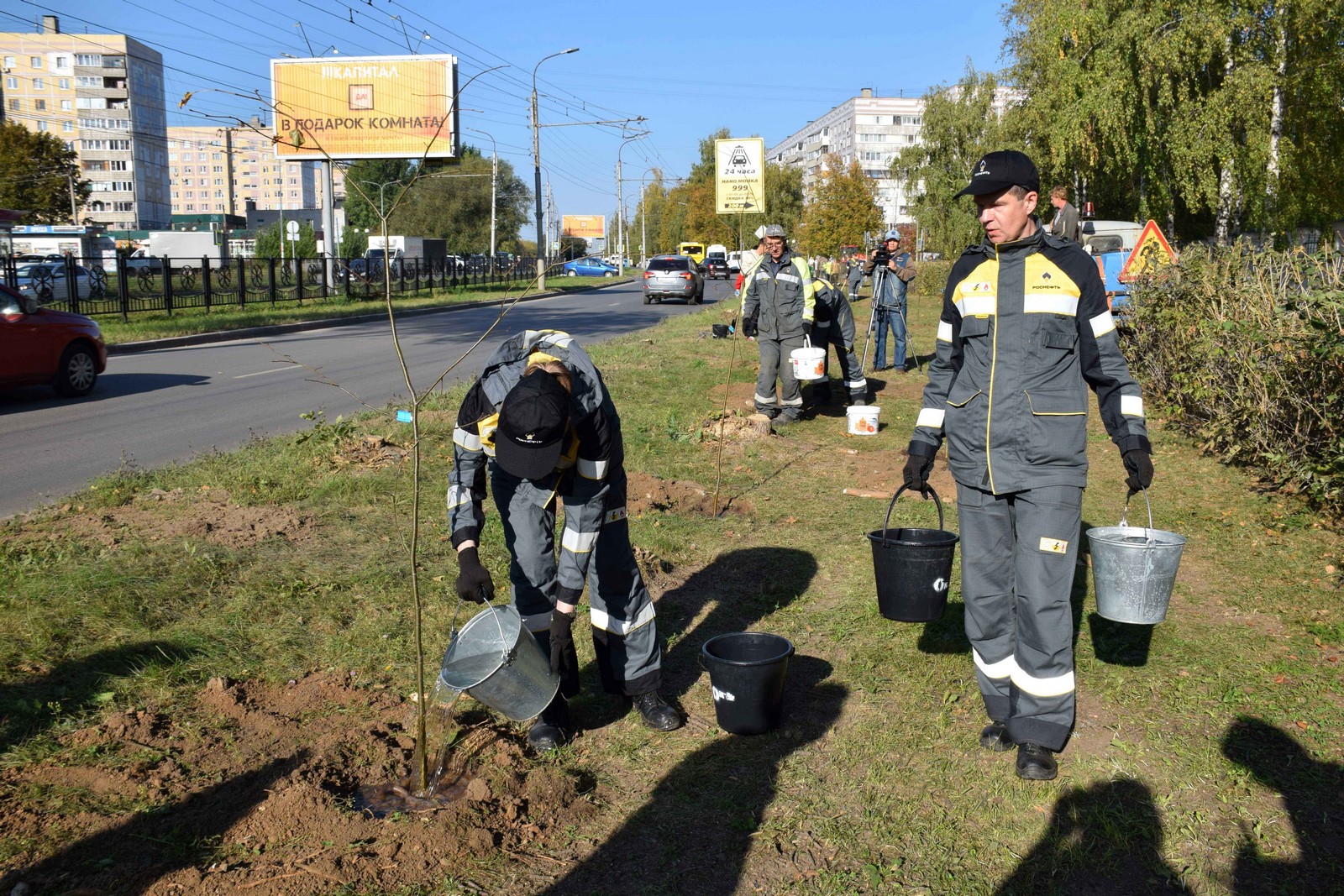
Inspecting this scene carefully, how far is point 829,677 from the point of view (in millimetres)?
4738

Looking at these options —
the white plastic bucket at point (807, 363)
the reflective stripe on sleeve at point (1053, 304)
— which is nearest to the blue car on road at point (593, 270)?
the white plastic bucket at point (807, 363)

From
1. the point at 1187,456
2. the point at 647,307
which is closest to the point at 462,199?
the point at 647,307

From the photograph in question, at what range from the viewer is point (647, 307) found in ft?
108

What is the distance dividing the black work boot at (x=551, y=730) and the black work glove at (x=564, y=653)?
104 millimetres

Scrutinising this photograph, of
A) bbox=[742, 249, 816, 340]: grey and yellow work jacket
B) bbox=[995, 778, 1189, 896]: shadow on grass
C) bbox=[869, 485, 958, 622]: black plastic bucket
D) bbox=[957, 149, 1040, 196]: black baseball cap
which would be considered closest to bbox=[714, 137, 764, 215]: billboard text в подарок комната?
bbox=[742, 249, 816, 340]: grey and yellow work jacket

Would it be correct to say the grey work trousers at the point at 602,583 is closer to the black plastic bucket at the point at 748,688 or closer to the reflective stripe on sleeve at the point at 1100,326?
the black plastic bucket at the point at 748,688

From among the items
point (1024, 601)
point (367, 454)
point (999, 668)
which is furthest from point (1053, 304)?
point (367, 454)

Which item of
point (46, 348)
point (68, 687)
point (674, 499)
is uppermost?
point (46, 348)

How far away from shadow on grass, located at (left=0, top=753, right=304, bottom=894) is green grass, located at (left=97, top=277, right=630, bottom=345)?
37.0ft

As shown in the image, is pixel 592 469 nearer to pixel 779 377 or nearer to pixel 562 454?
pixel 562 454

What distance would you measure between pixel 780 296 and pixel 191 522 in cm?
578

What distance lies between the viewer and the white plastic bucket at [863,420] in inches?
395

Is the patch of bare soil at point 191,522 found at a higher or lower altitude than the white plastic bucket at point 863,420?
lower

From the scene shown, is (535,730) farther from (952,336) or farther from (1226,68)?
(1226,68)
